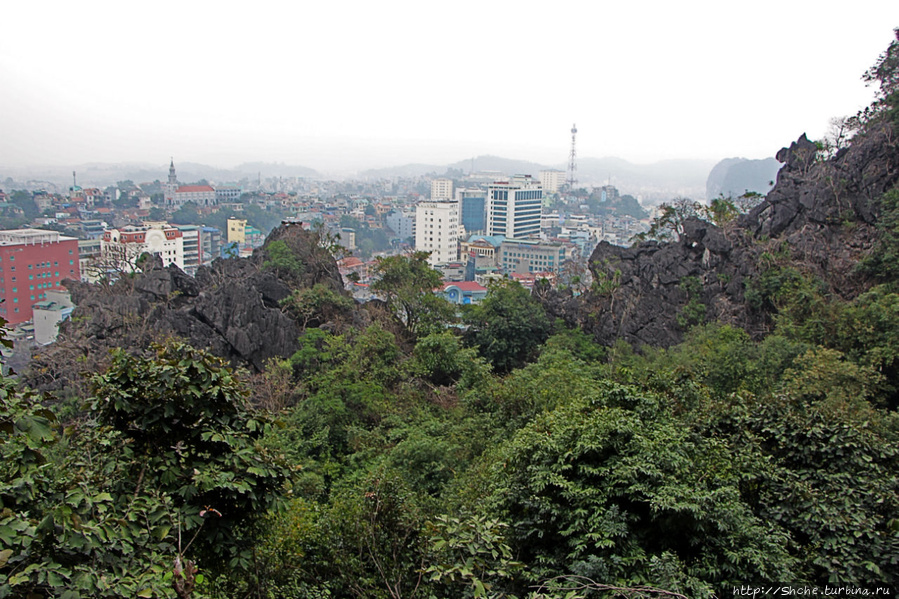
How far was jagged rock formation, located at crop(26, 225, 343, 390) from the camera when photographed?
13.7m

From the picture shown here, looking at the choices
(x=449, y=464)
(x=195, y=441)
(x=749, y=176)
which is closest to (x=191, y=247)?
(x=449, y=464)

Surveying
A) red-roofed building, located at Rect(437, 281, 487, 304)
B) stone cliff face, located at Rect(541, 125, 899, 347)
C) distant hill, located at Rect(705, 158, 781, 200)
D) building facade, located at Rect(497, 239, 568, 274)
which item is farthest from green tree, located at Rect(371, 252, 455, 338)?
distant hill, located at Rect(705, 158, 781, 200)

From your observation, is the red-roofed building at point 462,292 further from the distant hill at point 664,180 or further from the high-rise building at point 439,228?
the distant hill at point 664,180

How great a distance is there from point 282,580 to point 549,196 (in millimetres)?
99865

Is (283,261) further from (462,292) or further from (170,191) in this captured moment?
(170,191)

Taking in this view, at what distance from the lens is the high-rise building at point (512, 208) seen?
7175cm

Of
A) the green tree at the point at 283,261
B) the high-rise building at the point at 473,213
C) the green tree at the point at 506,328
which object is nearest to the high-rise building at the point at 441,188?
the high-rise building at the point at 473,213

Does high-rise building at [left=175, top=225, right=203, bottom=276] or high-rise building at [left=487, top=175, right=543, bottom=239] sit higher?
high-rise building at [left=487, top=175, right=543, bottom=239]

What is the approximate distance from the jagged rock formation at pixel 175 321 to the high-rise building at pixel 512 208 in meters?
56.5

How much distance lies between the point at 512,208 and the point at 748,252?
5624cm

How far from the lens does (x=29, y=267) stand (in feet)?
121

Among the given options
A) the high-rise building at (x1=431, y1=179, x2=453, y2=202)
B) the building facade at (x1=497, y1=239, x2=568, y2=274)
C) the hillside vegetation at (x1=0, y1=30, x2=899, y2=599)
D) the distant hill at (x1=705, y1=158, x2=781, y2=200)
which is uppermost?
the distant hill at (x1=705, y1=158, x2=781, y2=200)

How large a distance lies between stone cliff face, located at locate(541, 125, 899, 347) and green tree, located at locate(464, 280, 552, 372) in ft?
4.80

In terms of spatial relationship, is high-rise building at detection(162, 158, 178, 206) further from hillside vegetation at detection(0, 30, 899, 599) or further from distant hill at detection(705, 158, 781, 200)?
distant hill at detection(705, 158, 781, 200)
